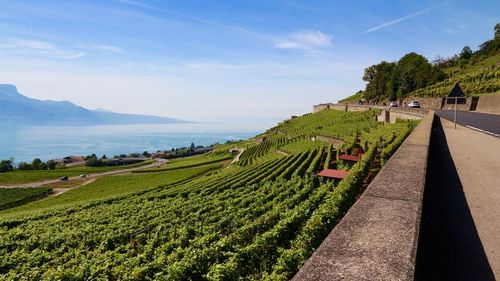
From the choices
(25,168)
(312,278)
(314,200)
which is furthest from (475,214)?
(25,168)

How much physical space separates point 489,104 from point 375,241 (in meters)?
44.7

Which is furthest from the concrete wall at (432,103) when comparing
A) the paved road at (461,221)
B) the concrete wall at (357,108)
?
the paved road at (461,221)

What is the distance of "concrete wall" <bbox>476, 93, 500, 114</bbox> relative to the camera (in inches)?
1458

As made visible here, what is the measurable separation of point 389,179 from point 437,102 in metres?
57.6

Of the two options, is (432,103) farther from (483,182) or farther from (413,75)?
(483,182)

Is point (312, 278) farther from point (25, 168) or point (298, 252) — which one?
point (25, 168)

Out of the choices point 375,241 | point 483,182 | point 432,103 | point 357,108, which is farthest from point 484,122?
point 357,108

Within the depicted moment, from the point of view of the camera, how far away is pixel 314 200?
18.2 m

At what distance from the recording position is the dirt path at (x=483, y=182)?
19.9 feet

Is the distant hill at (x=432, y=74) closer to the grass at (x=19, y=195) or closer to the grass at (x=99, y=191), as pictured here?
the grass at (x=99, y=191)

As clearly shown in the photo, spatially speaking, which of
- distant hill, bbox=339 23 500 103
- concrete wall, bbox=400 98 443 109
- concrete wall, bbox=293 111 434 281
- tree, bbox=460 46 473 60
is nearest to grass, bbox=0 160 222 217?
concrete wall, bbox=400 98 443 109

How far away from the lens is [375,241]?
3.99 m

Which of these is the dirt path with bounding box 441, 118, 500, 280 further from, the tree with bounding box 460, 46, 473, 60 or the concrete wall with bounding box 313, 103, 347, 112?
the tree with bounding box 460, 46, 473, 60

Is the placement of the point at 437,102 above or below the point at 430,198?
above
